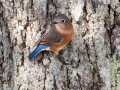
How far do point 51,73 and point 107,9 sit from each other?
75 centimetres

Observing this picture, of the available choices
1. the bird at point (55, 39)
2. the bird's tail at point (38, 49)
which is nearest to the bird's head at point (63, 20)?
the bird at point (55, 39)

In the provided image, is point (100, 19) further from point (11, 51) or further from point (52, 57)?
point (11, 51)

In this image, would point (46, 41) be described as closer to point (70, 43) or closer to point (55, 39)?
point (55, 39)

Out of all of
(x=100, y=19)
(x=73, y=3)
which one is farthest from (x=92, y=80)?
(x=73, y=3)

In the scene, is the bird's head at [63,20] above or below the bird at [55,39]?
above

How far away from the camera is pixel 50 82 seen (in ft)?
7.40

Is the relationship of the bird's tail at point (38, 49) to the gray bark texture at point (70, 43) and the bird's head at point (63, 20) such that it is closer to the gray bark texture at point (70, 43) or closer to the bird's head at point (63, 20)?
the gray bark texture at point (70, 43)

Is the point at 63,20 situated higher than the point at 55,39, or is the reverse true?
the point at 63,20

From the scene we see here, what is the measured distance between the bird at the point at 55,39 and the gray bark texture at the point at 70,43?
0.06 m

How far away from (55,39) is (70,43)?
0.48ft

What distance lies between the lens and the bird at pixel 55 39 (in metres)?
2.17

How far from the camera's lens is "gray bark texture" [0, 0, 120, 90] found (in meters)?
2.21

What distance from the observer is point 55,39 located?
2211 millimetres

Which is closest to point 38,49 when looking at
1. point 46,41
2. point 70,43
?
point 46,41
